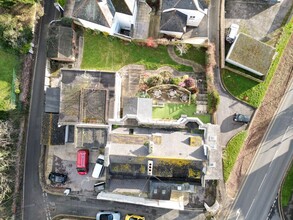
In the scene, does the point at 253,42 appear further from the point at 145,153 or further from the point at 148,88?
the point at 145,153

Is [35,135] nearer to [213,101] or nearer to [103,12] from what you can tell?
[103,12]

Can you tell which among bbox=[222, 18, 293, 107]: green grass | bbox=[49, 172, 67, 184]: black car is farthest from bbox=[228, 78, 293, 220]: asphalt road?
bbox=[49, 172, 67, 184]: black car

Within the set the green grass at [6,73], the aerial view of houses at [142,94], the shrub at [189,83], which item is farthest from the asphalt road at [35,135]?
the shrub at [189,83]

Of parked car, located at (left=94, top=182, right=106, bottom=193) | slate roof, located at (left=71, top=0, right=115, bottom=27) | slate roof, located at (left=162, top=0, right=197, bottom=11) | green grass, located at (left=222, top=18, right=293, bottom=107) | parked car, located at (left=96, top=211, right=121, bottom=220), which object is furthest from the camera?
green grass, located at (left=222, top=18, right=293, bottom=107)

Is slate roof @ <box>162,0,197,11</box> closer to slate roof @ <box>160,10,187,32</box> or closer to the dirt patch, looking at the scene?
slate roof @ <box>160,10,187,32</box>

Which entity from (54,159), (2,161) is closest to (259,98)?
(54,159)

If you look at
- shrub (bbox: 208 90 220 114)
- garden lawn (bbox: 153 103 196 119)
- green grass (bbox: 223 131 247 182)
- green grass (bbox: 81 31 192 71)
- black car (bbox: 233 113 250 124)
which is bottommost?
green grass (bbox: 223 131 247 182)

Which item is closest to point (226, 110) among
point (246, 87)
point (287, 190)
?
point (246, 87)

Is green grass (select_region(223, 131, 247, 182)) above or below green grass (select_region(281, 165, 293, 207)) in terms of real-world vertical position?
above
